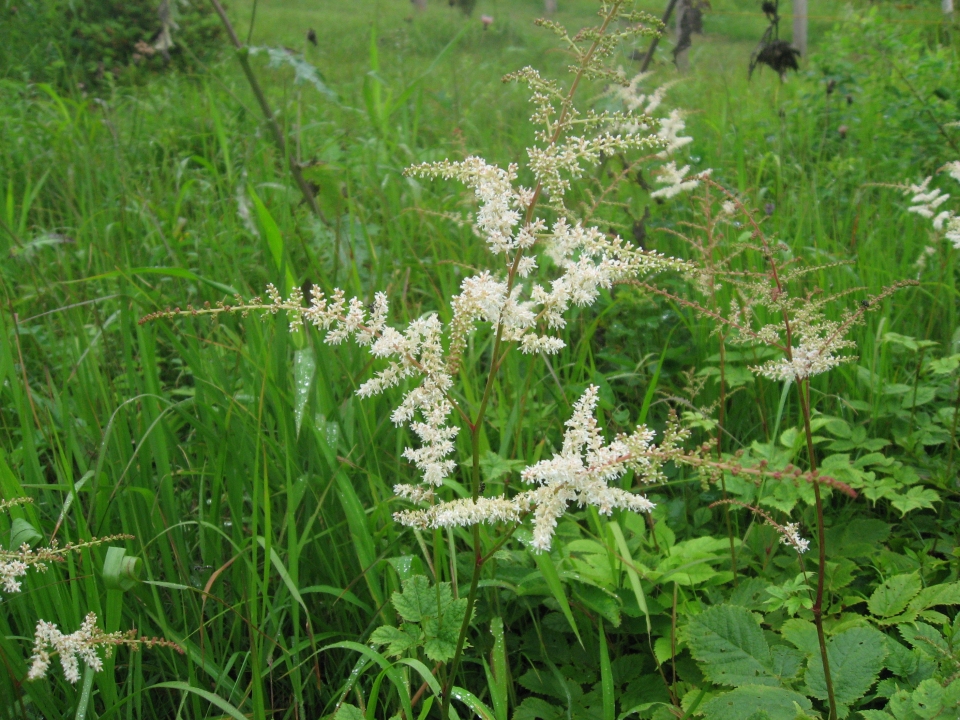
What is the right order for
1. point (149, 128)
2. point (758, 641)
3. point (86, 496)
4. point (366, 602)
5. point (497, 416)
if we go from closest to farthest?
point (758, 641) < point (366, 602) < point (86, 496) < point (497, 416) < point (149, 128)

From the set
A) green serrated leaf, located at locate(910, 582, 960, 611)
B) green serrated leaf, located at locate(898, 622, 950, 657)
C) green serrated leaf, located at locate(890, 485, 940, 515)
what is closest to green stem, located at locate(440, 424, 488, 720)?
green serrated leaf, located at locate(898, 622, 950, 657)

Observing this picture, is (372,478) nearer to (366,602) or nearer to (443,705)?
(366,602)

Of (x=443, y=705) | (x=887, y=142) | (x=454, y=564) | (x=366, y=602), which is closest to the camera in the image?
(x=443, y=705)

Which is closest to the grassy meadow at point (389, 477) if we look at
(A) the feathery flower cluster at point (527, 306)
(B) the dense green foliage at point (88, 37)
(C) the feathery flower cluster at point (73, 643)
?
(C) the feathery flower cluster at point (73, 643)

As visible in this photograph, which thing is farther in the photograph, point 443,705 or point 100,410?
point 100,410

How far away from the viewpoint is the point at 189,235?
3590 mm

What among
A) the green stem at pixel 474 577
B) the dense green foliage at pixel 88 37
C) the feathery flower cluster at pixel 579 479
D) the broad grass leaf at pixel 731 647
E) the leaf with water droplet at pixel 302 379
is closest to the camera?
the feathery flower cluster at pixel 579 479

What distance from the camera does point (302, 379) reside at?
6.88 feet

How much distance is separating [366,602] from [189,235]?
2356 mm

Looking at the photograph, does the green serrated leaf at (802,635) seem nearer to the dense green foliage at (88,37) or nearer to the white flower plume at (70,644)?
the white flower plume at (70,644)

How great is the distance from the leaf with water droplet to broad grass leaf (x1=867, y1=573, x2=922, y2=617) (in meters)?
1.49

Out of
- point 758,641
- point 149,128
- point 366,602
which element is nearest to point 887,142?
point 758,641

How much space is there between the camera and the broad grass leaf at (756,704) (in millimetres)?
1392

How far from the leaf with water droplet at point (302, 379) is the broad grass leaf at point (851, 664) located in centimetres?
135
